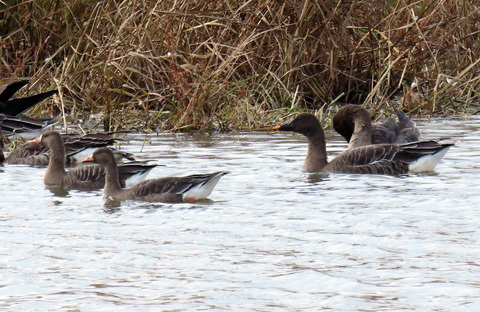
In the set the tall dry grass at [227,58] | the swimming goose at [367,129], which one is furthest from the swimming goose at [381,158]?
the tall dry grass at [227,58]

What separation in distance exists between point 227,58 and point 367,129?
296 cm

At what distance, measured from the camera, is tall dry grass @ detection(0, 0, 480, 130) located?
1434 cm

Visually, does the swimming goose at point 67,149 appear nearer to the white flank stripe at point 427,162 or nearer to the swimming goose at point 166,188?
the swimming goose at point 166,188

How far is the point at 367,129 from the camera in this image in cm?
1212

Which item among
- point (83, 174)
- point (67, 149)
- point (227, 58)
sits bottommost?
point (83, 174)

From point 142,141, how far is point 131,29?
262 cm

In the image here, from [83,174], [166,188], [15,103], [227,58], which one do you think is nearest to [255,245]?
[166,188]

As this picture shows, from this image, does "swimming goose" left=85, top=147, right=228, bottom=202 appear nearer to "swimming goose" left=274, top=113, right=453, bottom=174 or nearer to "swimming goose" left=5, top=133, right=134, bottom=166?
"swimming goose" left=5, top=133, right=134, bottom=166

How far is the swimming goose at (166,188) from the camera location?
9.09 m

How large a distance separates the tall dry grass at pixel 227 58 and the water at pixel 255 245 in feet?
10.7

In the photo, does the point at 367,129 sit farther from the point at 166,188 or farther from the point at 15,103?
the point at 15,103

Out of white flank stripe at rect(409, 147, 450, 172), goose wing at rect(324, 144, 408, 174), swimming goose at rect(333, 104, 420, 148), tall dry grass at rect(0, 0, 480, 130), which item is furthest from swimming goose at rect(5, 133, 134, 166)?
white flank stripe at rect(409, 147, 450, 172)

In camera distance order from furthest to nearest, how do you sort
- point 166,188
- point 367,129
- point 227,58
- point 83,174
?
point 227,58, point 367,129, point 83,174, point 166,188

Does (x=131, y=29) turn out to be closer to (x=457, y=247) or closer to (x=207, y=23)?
(x=207, y=23)
